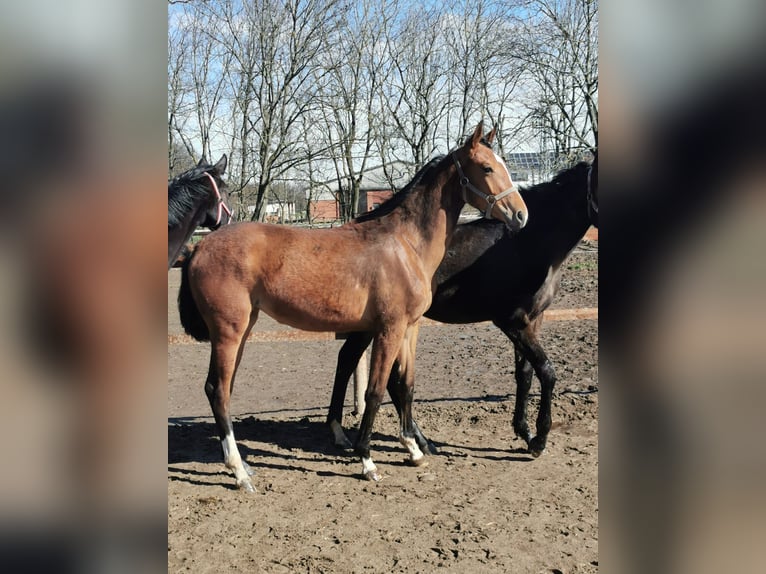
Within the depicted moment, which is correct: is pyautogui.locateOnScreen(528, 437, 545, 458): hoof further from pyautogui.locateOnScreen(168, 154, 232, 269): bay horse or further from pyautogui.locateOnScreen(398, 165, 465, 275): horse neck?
pyautogui.locateOnScreen(168, 154, 232, 269): bay horse

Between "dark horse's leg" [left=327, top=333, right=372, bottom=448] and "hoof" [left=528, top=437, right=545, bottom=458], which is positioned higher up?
"dark horse's leg" [left=327, top=333, right=372, bottom=448]

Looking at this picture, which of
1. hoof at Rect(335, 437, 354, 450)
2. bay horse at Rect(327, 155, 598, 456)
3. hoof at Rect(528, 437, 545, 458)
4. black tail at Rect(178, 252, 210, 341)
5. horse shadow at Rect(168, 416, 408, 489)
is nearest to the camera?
black tail at Rect(178, 252, 210, 341)

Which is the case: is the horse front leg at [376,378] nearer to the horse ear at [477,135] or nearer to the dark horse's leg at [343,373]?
the dark horse's leg at [343,373]

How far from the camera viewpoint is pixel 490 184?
13.0ft

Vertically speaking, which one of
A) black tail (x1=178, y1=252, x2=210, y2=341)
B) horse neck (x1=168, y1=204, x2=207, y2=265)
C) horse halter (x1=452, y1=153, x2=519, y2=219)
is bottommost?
black tail (x1=178, y1=252, x2=210, y2=341)

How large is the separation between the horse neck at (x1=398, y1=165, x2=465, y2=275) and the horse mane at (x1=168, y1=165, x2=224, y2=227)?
1.49 meters

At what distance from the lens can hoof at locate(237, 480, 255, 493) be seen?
372cm

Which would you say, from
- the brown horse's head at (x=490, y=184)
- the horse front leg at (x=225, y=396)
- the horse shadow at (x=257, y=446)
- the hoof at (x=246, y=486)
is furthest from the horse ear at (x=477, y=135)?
the hoof at (x=246, y=486)

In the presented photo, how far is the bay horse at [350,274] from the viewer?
12.2 feet

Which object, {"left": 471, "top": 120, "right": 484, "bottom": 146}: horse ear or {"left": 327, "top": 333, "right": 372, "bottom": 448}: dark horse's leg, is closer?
{"left": 471, "top": 120, "right": 484, "bottom": 146}: horse ear

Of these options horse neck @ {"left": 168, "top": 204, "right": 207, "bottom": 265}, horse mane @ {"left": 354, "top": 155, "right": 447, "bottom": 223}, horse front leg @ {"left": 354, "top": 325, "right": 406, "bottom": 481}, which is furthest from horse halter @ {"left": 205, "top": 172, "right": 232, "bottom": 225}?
horse front leg @ {"left": 354, "top": 325, "right": 406, "bottom": 481}

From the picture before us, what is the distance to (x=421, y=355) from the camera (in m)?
7.60
